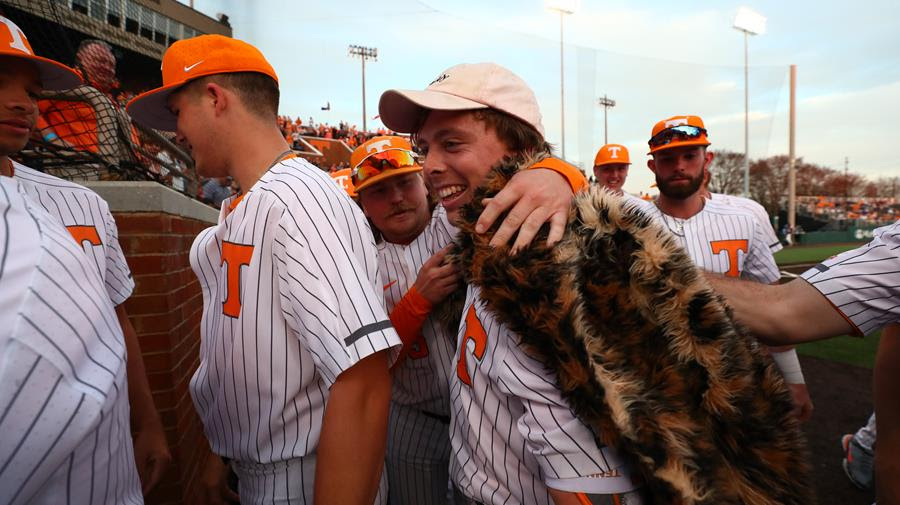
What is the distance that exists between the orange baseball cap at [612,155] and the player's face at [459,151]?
5.43 meters

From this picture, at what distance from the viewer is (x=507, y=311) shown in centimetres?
108

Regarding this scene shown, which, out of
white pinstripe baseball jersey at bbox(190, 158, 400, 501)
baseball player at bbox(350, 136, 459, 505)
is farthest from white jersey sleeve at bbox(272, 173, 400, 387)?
baseball player at bbox(350, 136, 459, 505)

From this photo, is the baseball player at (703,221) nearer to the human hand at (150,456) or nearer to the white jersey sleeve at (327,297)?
the white jersey sleeve at (327,297)

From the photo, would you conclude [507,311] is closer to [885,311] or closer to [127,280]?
[885,311]

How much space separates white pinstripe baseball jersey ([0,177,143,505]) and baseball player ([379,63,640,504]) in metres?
0.77

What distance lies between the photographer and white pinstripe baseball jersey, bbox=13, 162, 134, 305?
1.88 metres

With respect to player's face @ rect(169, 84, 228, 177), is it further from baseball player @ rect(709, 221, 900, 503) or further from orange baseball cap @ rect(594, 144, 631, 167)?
orange baseball cap @ rect(594, 144, 631, 167)

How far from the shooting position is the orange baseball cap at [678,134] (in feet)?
12.1

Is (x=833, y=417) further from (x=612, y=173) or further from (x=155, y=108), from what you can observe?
(x=155, y=108)

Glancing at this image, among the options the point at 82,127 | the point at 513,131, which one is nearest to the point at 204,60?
the point at 513,131

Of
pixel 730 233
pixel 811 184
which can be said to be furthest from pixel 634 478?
pixel 811 184

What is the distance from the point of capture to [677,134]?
3.74 meters

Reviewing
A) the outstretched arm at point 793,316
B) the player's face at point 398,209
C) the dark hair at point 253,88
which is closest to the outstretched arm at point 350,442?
the dark hair at point 253,88

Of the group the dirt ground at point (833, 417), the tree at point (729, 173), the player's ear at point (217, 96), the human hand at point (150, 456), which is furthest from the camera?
the tree at point (729, 173)
